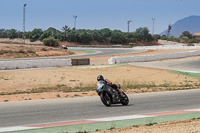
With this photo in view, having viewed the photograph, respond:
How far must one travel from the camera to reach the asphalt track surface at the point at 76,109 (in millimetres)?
10117

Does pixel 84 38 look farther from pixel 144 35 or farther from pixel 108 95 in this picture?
pixel 108 95

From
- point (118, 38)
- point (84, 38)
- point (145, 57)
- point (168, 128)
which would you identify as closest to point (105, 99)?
point (168, 128)

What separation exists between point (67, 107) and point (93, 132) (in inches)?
159

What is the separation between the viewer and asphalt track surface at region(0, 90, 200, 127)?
10117 millimetres

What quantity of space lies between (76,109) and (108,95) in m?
1.36

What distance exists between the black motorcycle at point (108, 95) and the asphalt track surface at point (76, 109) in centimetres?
23

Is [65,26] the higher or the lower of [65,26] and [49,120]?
the higher

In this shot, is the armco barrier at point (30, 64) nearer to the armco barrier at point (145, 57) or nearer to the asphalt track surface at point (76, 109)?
the armco barrier at point (145, 57)

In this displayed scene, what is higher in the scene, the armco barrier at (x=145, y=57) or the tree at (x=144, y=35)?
the tree at (x=144, y=35)

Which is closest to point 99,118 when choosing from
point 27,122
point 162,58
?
point 27,122

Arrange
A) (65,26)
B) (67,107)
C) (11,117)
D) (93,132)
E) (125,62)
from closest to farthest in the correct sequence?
(93,132)
(11,117)
(67,107)
(125,62)
(65,26)

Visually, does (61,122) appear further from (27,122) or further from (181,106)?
(181,106)

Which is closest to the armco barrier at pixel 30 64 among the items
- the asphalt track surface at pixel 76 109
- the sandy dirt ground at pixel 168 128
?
the asphalt track surface at pixel 76 109

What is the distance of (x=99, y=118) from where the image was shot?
1033 cm
